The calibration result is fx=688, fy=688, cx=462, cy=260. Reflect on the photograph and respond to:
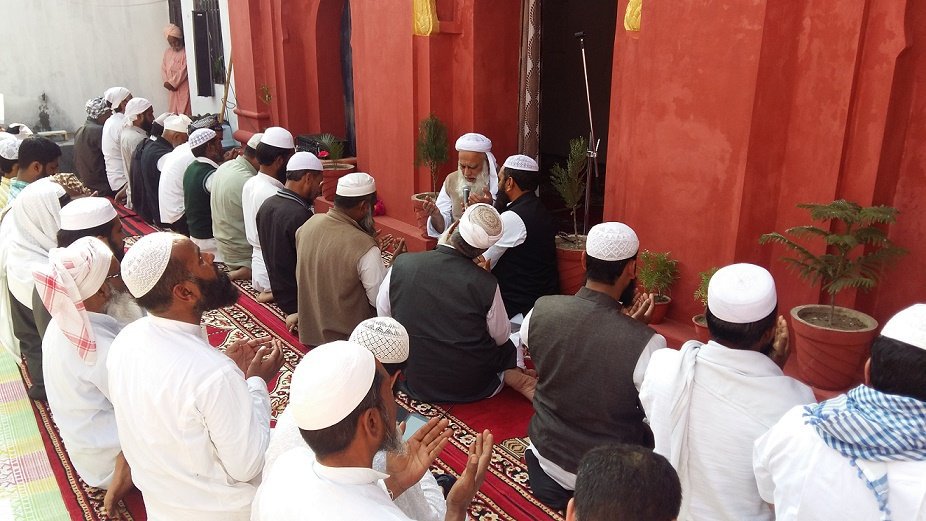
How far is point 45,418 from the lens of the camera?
4.16 meters

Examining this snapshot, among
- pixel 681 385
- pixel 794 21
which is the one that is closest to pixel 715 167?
pixel 794 21

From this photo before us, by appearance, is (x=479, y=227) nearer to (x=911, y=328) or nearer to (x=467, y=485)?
(x=467, y=485)

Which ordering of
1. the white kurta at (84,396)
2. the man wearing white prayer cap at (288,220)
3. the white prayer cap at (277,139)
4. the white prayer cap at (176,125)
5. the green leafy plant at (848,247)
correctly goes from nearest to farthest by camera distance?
the white kurta at (84,396) < the green leafy plant at (848,247) < the man wearing white prayer cap at (288,220) < the white prayer cap at (277,139) < the white prayer cap at (176,125)

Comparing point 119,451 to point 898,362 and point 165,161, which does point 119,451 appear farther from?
point 165,161

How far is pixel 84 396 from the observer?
3.08 m

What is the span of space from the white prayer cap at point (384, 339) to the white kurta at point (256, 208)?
3183mm

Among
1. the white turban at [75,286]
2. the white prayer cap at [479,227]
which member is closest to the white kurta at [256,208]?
the white prayer cap at [479,227]

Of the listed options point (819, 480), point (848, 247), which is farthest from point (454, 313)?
point (819, 480)

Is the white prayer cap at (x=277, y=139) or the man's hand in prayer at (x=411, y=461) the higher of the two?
the white prayer cap at (x=277, y=139)

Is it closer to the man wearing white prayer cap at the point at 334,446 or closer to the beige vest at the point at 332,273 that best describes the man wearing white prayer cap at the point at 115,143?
the beige vest at the point at 332,273

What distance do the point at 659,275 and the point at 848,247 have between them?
1.20m

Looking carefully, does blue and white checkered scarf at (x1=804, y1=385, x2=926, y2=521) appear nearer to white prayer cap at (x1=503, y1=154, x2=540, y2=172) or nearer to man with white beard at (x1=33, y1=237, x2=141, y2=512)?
man with white beard at (x1=33, y1=237, x2=141, y2=512)

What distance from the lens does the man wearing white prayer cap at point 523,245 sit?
185 inches

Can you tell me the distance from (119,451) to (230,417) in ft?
4.30
